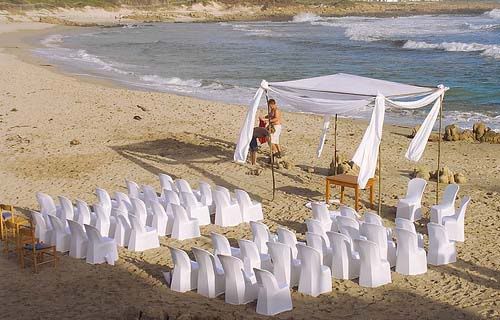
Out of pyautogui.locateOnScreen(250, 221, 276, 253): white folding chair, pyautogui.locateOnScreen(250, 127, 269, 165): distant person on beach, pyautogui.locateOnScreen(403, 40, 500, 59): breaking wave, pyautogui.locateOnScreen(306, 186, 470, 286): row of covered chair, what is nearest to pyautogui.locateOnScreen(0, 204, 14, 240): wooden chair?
pyautogui.locateOnScreen(250, 221, 276, 253): white folding chair

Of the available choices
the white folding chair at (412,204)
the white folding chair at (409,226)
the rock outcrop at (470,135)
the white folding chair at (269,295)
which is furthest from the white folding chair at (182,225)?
the rock outcrop at (470,135)

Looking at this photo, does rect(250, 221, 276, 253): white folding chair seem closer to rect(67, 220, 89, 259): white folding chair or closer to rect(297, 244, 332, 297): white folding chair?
rect(297, 244, 332, 297): white folding chair


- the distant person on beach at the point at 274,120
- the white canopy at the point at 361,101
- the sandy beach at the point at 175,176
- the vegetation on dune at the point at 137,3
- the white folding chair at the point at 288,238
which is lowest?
the sandy beach at the point at 175,176

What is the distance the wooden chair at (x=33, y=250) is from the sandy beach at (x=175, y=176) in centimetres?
19

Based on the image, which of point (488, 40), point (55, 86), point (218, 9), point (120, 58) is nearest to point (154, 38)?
point (120, 58)

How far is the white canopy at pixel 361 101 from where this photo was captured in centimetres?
1091

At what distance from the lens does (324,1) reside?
149000 millimetres

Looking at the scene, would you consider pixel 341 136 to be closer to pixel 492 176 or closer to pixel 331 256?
pixel 492 176

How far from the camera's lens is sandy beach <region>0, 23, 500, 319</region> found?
843cm

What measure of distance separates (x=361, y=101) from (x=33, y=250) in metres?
5.73

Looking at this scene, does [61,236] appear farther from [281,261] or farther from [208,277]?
[281,261]

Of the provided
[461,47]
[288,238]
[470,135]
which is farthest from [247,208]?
[461,47]

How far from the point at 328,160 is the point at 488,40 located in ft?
137

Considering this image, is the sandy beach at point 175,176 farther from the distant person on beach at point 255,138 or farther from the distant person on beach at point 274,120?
the distant person on beach at point 274,120
